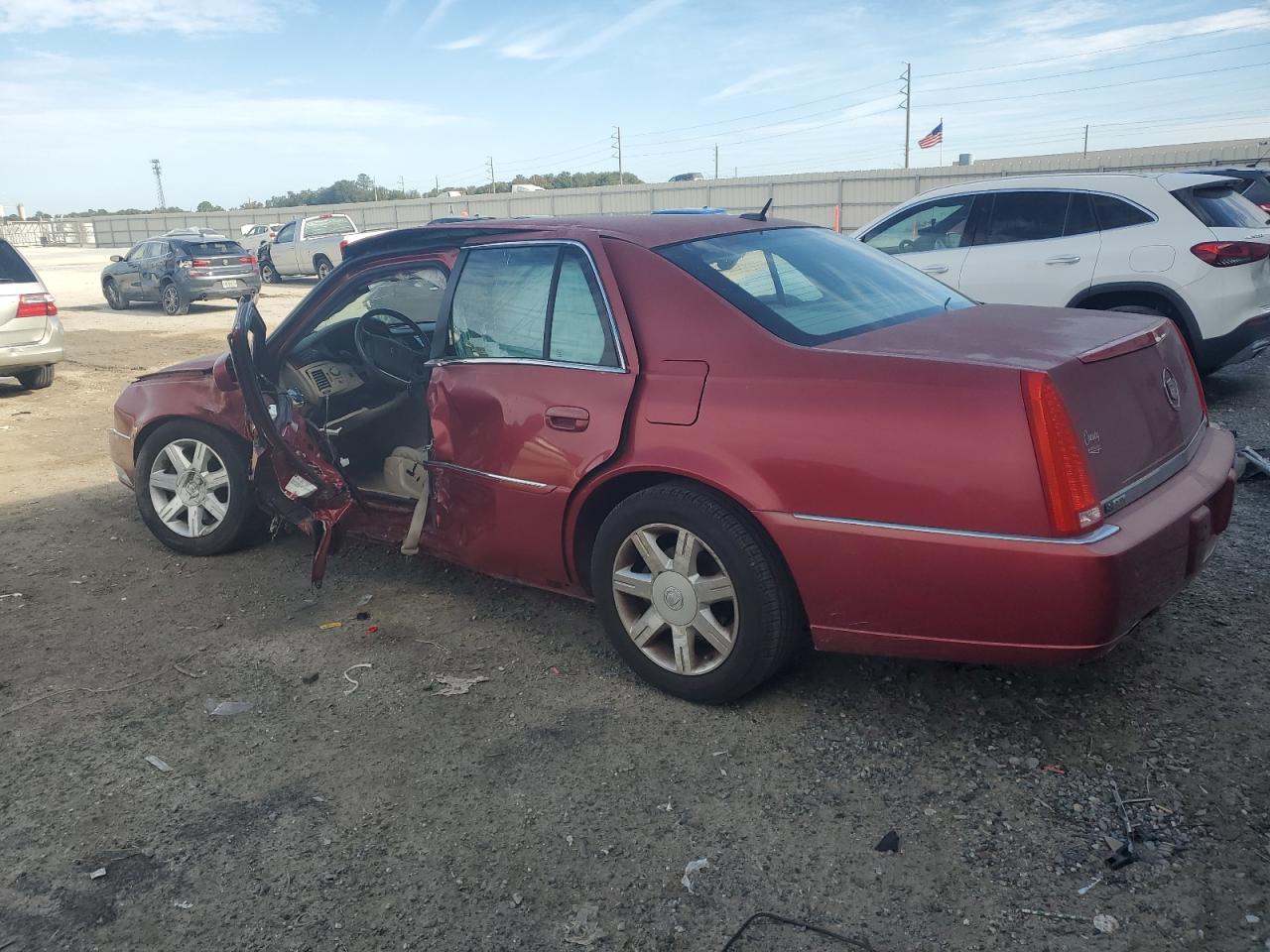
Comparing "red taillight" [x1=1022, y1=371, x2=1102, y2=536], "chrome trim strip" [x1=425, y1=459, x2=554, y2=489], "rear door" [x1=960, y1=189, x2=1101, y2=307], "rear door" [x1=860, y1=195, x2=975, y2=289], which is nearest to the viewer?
"red taillight" [x1=1022, y1=371, x2=1102, y2=536]

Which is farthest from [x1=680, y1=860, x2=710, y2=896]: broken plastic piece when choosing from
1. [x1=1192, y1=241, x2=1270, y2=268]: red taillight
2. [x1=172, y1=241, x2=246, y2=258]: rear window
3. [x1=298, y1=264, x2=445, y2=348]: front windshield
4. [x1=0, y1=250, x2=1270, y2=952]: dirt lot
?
[x1=172, y1=241, x2=246, y2=258]: rear window

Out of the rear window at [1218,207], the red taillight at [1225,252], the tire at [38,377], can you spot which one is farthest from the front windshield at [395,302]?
the tire at [38,377]

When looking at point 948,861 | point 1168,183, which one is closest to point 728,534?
point 948,861

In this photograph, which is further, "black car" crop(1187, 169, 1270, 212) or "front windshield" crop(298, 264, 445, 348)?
"black car" crop(1187, 169, 1270, 212)

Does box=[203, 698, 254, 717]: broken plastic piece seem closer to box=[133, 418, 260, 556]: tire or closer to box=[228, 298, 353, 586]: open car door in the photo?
box=[228, 298, 353, 586]: open car door

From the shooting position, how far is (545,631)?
167 inches

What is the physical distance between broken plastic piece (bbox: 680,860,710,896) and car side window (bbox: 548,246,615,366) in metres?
1.69

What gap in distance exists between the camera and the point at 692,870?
270 centimetres

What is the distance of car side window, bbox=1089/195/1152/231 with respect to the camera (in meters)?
7.37

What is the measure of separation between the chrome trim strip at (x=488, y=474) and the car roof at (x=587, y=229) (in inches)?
36.9

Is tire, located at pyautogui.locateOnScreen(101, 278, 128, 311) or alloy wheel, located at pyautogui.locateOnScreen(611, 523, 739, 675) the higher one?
tire, located at pyautogui.locateOnScreen(101, 278, 128, 311)

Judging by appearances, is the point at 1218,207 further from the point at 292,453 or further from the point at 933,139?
the point at 933,139

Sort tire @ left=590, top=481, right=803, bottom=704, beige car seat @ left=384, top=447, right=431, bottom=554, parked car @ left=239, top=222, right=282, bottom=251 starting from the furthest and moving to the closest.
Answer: parked car @ left=239, top=222, right=282, bottom=251 < beige car seat @ left=384, top=447, right=431, bottom=554 < tire @ left=590, top=481, right=803, bottom=704

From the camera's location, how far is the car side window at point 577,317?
3.65 metres
